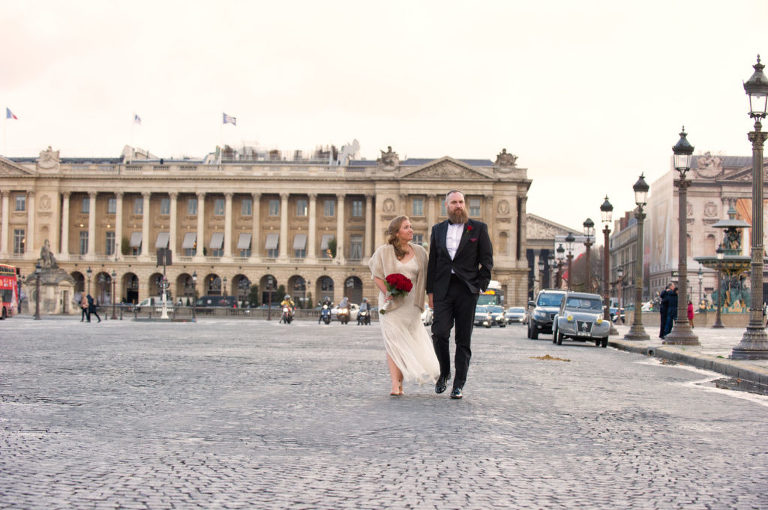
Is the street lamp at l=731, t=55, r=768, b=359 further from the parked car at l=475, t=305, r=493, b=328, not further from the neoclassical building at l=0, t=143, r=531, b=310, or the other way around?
the neoclassical building at l=0, t=143, r=531, b=310

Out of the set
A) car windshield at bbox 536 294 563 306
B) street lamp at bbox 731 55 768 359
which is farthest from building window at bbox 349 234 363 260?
street lamp at bbox 731 55 768 359

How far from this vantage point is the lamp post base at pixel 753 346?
18562 millimetres

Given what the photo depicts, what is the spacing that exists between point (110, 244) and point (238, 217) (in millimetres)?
14769

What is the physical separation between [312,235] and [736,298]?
198 ft

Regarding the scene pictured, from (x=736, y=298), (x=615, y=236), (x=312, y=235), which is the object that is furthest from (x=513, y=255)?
(x=615, y=236)

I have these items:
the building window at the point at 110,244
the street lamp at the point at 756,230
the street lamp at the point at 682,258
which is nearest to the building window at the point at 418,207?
the building window at the point at 110,244

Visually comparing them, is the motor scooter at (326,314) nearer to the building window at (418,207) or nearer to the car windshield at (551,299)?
the car windshield at (551,299)

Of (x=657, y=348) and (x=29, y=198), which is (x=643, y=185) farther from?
(x=29, y=198)

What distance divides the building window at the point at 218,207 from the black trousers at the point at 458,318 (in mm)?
105410

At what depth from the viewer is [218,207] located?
114625 mm

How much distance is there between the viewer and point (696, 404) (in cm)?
1133

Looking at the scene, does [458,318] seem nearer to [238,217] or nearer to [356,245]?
[356,245]

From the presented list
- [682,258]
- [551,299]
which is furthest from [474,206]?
[682,258]

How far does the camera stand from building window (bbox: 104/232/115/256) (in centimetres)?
11369
